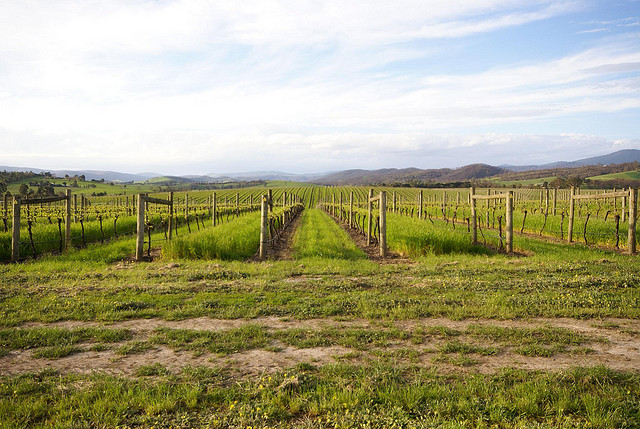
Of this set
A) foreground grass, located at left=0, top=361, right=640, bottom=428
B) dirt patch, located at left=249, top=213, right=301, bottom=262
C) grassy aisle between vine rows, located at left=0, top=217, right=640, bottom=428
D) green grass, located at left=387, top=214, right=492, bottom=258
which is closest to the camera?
foreground grass, located at left=0, top=361, right=640, bottom=428

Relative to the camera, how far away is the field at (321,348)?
358 centimetres

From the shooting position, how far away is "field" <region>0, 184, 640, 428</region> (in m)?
3.58

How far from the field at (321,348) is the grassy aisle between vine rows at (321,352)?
0.02 m

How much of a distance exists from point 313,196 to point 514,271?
78450 millimetres

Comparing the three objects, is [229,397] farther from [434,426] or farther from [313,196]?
[313,196]

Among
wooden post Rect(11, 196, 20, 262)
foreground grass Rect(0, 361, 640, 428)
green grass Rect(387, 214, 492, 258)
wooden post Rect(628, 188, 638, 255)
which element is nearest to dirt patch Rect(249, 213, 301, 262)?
green grass Rect(387, 214, 492, 258)

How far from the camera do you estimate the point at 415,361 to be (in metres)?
4.68

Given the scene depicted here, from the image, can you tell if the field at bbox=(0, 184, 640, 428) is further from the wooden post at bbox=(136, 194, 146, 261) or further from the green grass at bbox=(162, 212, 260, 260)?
the green grass at bbox=(162, 212, 260, 260)

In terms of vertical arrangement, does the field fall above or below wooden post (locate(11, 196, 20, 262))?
below

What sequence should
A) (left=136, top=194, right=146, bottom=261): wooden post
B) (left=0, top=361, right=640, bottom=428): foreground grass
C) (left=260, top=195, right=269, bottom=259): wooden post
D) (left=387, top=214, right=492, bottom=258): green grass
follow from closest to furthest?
(left=0, top=361, right=640, bottom=428): foreground grass → (left=136, top=194, right=146, bottom=261): wooden post → (left=260, top=195, right=269, bottom=259): wooden post → (left=387, top=214, right=492, bottom=258): green grass

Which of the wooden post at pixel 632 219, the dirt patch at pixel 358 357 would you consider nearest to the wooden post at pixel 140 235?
the dirt patch at pixel 358 357

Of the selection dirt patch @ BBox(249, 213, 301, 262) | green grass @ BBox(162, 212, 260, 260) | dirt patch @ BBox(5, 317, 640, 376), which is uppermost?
green grass @ BBox(162, 212, 260, 260)

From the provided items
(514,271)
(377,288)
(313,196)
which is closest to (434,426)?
(377,288)

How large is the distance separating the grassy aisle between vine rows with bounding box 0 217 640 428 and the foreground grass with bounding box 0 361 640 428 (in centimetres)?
2
